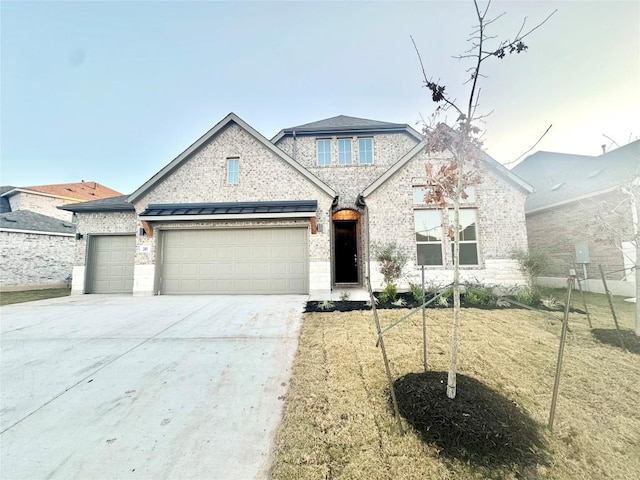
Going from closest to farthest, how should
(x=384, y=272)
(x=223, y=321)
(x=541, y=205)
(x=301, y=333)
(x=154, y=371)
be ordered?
(x=154, y=371)
(x=301, y=333)
(x=223, y=321)
(x=384, y=272)
(x=541, y=205)

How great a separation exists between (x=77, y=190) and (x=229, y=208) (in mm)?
26930

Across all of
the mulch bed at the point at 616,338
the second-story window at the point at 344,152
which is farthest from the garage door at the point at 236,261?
the mulch bed at the point at 616,338

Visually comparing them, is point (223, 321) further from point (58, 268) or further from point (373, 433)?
point (58, 268)

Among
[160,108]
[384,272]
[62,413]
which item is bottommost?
[62,413]

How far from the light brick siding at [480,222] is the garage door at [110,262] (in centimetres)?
1009

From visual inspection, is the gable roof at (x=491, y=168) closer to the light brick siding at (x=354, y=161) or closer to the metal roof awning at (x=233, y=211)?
the metal roof awning at (x=233, y=211)

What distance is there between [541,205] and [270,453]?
14820 millimetres

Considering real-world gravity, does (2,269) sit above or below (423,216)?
Answer: below

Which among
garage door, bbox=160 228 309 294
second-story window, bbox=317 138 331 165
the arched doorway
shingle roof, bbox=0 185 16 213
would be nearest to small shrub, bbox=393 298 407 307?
garage door, bbox=160 228 309 294

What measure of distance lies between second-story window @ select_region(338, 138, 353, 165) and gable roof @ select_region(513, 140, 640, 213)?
9207 millimetres

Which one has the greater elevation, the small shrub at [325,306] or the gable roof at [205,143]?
the gable roof at [205,143]

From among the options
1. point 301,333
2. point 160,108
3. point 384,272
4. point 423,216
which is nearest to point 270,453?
point 301,333

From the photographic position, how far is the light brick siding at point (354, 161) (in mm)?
12422

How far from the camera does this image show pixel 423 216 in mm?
9633
